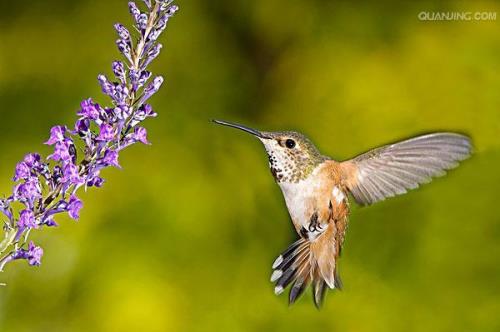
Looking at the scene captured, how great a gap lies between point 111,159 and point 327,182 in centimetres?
83

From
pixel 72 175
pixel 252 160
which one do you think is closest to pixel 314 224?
pixel 72 175

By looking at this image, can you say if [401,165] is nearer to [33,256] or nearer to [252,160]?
[33,256]

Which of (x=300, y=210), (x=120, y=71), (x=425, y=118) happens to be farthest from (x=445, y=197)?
(x=120, y=71)

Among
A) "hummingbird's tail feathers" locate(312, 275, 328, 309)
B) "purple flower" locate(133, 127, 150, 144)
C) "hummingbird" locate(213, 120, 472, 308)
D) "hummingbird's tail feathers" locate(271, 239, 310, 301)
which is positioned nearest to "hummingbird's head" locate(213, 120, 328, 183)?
"hummingbird" locate(213, 120, 472, 308)

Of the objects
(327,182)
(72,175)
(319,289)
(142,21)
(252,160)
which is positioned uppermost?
(252,160)

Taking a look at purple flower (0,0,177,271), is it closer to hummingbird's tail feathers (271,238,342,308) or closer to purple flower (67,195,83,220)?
purple flower (67,195,83,220)

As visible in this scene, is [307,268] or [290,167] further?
[307,268]

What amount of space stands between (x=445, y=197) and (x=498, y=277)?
38 cm

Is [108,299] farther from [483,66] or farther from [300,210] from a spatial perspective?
[483,66]

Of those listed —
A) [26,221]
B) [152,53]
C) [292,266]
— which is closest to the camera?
[26,221]

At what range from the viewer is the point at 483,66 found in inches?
116

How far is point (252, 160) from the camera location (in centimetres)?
297

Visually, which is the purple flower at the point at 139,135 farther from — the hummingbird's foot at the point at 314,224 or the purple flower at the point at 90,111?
the hummingbird's foot at the point at 314,224

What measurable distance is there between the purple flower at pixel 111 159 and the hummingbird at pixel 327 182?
1.86 ft
